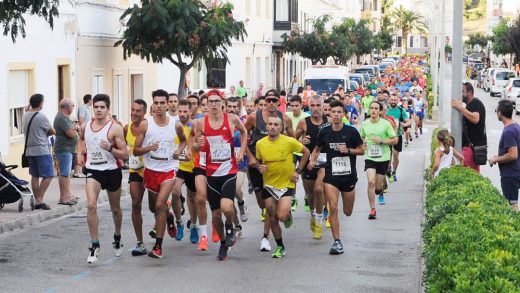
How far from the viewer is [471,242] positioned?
8.01 metres

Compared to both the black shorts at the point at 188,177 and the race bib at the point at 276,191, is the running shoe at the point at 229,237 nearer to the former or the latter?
the race bib at the point at 276,191

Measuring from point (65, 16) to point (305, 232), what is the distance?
11.8m

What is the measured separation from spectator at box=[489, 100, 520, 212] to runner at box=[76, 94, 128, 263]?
447 centimetres

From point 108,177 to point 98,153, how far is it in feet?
0.94

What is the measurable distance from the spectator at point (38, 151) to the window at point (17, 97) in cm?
475

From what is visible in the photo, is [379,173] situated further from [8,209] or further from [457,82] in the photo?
[8,209]

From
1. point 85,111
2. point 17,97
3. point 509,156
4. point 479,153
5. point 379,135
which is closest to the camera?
point 509,156

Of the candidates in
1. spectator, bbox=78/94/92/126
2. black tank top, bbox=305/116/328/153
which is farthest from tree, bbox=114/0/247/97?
black tank top, bbox=305/116/328/153

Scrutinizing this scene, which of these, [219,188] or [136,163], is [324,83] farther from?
[219,188]

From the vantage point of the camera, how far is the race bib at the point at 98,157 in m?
12.0

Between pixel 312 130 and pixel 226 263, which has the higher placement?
pixel 312 130

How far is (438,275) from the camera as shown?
7.17 metres

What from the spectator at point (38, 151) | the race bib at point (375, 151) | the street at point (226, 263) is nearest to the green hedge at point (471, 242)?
the street at point (226, 263)

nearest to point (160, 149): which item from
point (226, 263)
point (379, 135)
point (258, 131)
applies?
point (226, 263)
